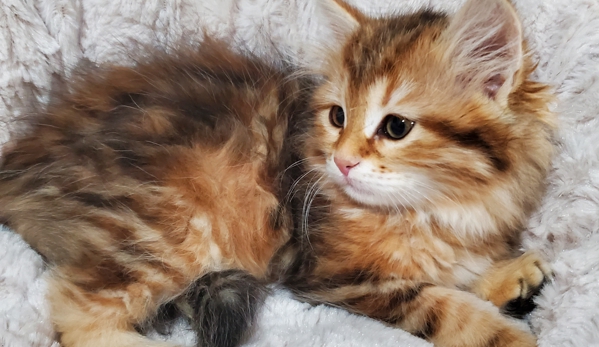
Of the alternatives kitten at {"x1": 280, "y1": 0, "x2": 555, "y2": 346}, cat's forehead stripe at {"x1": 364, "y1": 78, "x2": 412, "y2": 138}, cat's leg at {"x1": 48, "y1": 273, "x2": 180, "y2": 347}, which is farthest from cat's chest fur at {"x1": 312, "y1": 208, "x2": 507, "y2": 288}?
cat's leg at {"x1": 48, "y1": 273, "x2": 180, "y2": 347}

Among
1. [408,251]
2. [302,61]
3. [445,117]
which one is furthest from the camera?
[302,61]

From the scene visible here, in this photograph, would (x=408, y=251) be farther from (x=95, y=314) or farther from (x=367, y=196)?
(x=95, y=314)

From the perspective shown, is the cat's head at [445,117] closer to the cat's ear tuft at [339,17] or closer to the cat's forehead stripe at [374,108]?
the cat's forehead stripe at [374,108]

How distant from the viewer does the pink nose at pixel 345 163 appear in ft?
3.69

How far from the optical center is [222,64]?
155 cm

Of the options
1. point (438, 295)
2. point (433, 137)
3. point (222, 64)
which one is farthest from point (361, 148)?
point (222, 64)

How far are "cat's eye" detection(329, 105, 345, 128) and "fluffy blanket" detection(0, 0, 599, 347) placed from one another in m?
0.32

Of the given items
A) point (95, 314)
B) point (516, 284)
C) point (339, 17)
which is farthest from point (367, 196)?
point (95, 314)

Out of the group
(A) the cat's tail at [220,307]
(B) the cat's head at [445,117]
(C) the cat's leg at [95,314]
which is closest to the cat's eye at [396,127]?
(B) the cat's head at [445,117]

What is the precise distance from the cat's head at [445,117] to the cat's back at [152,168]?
0.25 m

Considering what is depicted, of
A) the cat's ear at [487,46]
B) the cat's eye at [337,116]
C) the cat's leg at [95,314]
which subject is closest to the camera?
the cat's ear at [487,46]

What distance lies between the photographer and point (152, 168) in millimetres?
1274

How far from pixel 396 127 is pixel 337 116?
8.8 inches

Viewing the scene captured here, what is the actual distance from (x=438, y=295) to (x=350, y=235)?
0.78 feet
